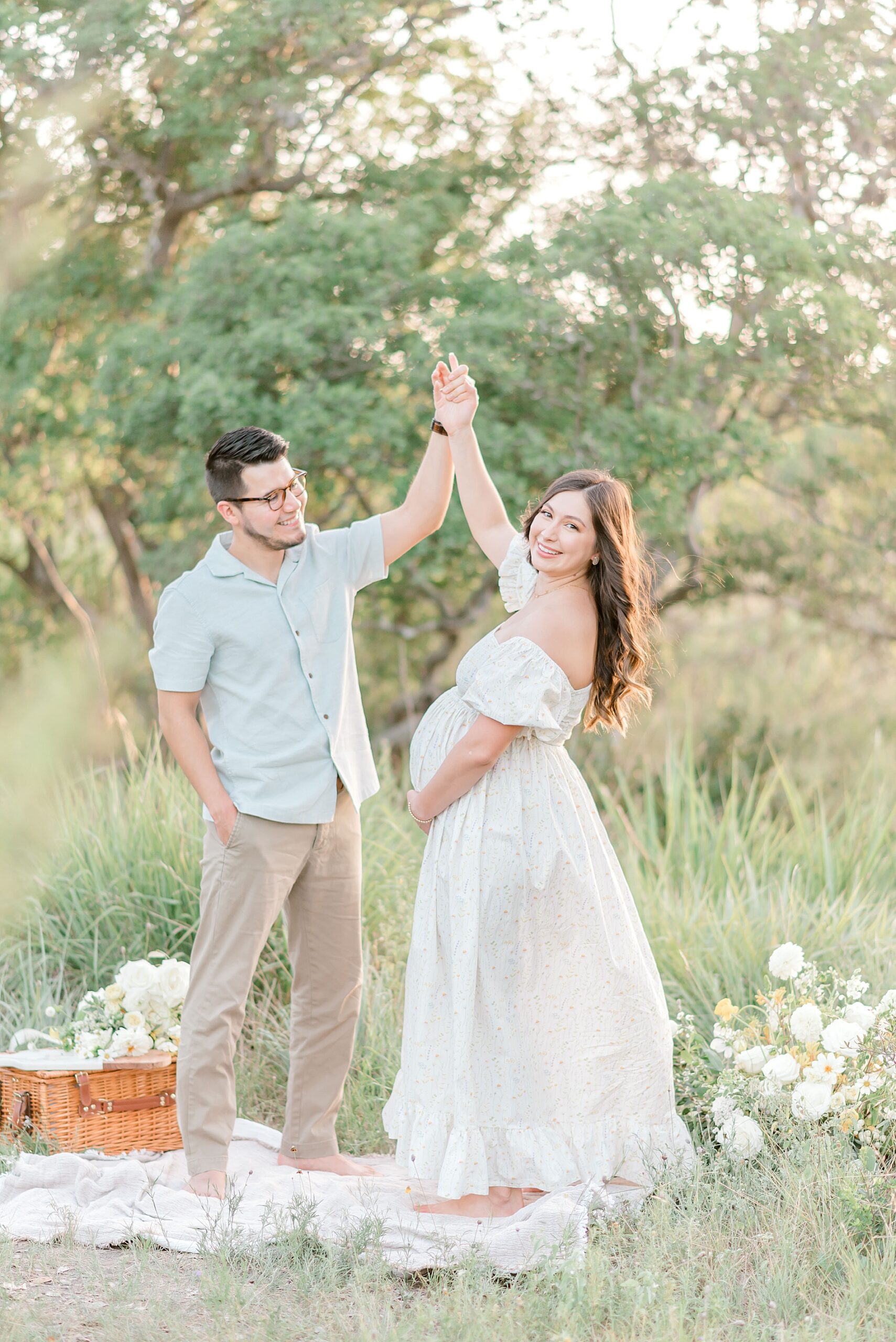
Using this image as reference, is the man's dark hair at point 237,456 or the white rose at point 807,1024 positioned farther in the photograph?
the man's dark hair at point 237,456

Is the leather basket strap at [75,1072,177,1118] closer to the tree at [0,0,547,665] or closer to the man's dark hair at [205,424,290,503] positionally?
the man's dark hair at [205,424,290,503]

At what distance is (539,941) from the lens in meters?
3.32

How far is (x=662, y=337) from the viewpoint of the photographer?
7324 millimetres

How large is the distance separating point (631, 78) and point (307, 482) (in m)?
2.93

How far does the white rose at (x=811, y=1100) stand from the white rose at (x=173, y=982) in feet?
5.81

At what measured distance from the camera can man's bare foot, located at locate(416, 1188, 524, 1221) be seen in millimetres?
3291

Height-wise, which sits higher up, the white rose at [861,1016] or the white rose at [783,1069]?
A: the white rose at [861,1016]

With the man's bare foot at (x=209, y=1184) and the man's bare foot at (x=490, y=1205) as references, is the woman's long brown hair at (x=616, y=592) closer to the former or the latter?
the man's bare foot at (x=490, y=1205)

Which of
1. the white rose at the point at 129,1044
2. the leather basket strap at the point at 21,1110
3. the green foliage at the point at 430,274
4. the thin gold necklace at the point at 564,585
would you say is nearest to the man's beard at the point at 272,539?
the thin gold necklace at the point at 564,585

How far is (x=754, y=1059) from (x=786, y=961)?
290 millimetres

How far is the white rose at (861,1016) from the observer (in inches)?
134

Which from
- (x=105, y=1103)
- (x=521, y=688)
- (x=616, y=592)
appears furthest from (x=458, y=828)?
(x=105, y=1103)

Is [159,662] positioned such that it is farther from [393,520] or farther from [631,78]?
[631,78]

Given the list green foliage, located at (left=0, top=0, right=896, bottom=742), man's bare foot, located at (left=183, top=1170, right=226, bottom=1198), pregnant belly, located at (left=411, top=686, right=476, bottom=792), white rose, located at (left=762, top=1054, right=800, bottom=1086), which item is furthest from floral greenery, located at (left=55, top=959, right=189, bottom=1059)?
green foliage, located at (left=0, top=0, right=896, bottom=742)
